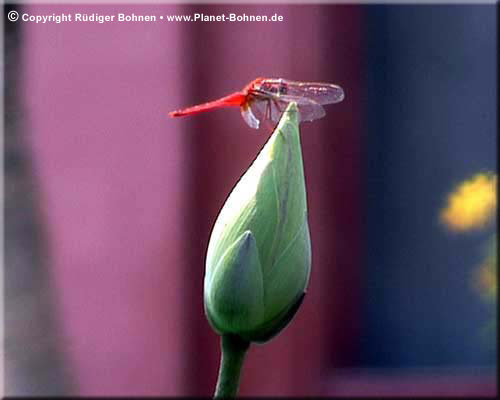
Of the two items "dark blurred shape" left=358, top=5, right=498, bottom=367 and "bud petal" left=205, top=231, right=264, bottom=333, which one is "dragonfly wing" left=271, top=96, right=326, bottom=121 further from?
"dark blurred shape" left=358, top=5, right=498, bottom=367

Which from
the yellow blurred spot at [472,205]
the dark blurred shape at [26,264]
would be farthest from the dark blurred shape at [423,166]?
the dark blurred shape at [26,264]

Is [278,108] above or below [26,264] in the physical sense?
above

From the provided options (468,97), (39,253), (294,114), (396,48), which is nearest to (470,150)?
(468,97)

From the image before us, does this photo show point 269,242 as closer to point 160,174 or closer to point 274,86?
point 274,86

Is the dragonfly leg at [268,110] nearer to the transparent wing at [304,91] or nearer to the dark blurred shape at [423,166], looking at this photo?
the transparent wing at [304,91]

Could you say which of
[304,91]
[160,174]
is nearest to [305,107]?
[304,91]

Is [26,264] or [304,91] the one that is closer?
[304,91]
